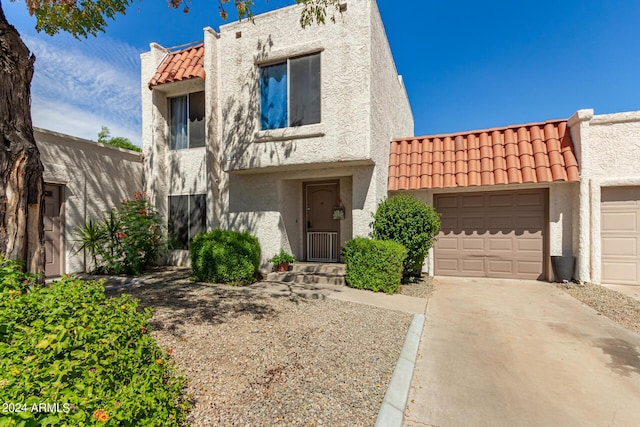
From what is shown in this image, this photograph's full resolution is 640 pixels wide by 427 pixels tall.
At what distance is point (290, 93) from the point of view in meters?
7.92

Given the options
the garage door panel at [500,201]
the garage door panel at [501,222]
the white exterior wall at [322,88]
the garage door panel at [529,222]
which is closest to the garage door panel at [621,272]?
the garage door panel at [529,222]

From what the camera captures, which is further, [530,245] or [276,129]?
[530,245]

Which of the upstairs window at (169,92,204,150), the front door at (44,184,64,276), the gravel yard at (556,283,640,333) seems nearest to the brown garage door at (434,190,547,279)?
the gravel yard at (556,283,640,333)

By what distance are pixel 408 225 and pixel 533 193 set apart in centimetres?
409

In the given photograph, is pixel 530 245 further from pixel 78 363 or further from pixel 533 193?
pixel 78 363

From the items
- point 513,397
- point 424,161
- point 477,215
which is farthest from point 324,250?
point 513,397

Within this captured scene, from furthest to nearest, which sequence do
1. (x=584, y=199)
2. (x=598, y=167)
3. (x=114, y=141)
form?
1. (x=114, y=141)
2. (x=598, y=167)
3. (x=584, y=199)

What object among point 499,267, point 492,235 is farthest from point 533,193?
point 499,267

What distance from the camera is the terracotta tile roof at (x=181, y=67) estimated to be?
9617 mm

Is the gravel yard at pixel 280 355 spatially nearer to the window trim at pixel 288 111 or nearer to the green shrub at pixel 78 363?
the green shrub at pixel 78 363

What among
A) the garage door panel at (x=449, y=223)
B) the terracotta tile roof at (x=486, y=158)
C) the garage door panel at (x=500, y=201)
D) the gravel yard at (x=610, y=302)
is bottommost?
the gravel yard at (x=610, y=302)

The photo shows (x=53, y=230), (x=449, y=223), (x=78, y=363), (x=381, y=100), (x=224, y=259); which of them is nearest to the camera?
(x=78, y=363)

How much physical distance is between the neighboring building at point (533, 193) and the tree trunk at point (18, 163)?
8.04 m

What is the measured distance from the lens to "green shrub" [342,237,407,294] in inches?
273
